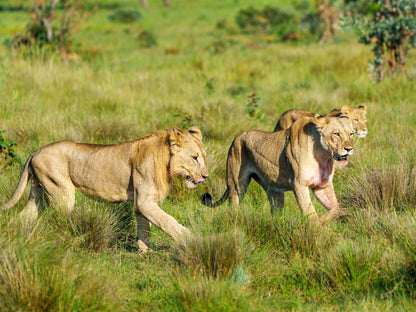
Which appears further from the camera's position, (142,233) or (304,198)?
(142,233)

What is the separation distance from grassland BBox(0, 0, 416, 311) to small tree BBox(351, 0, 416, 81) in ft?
3.24

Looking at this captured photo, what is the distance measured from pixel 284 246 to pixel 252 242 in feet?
0.99

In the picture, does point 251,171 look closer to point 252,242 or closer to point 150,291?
point 252,242

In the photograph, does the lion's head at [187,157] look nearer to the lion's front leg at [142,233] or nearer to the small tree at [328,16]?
the lion's front leg at [142,233]

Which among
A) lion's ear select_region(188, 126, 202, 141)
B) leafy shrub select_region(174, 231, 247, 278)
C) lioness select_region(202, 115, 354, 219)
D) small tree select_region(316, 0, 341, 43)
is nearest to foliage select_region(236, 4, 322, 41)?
small tree select_region(316, 0, 341, 43)

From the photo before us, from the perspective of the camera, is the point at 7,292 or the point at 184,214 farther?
the point at 184,214

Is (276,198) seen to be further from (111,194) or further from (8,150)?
(8,150)

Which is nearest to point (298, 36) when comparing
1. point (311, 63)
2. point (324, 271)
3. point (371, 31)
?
point (311, 63)

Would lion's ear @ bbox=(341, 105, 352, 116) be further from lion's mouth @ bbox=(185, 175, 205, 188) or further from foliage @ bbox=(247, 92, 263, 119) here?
lion's mouth @ bbox=(185, 175, 205, 188)

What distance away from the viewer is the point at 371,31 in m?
13.2

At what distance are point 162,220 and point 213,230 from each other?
20.8 inches

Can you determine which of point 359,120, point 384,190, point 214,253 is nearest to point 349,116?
point 359,120

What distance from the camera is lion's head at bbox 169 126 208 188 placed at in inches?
209

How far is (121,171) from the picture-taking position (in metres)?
5.55
